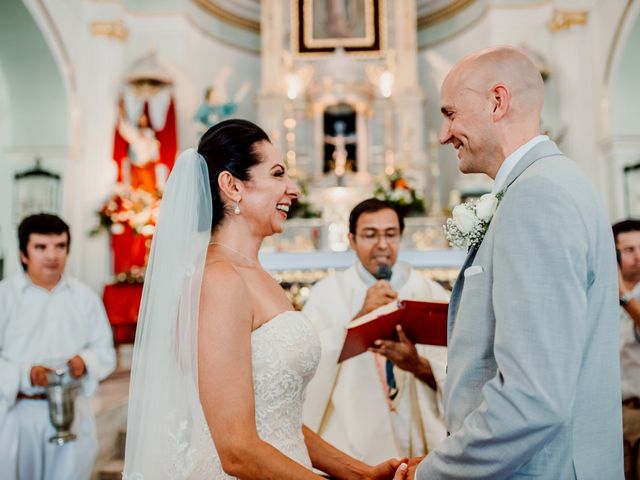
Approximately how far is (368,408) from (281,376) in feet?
4.02

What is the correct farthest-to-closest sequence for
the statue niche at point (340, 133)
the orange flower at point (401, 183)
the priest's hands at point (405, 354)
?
the statue niche at point (340, 133) → the orange flower at point (401, 183) → the priest's hands at point (405, 354)

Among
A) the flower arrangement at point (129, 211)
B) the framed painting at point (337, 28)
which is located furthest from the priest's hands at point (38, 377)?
the framed painting at point (337, 28)

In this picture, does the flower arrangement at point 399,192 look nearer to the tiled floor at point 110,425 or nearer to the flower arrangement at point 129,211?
the flower arrangement at point 129,211

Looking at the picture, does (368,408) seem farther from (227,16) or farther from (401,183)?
(227,16)

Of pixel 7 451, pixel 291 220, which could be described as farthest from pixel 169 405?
pixel 291 220

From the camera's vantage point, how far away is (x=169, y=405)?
70.8 inches

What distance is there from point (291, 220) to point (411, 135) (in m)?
3.72

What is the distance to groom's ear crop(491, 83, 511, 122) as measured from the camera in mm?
1484

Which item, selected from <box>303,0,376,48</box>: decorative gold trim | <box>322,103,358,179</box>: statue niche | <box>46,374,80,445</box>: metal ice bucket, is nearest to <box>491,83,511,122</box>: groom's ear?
<box>46,374,80,445</box>: metal ice bucket

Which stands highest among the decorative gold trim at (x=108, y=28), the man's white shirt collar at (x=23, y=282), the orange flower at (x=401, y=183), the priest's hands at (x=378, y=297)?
the decorative gold trim at (x=108, y=28)

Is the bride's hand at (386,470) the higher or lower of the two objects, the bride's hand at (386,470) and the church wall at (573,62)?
the lower

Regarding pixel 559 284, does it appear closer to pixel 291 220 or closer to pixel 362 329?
pixel 362 329

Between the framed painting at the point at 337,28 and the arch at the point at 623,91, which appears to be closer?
the arch at the point at 623,91

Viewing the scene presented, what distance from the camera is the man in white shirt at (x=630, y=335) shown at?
302 centimetres
